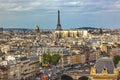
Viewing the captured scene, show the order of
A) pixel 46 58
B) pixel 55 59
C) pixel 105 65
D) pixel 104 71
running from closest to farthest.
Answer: pixel 104 71 < pixel 105 65 < pixel 46 58 < pixel 55 59

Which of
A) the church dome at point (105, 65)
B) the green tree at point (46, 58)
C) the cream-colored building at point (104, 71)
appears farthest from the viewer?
the green tree at point (46, 58)

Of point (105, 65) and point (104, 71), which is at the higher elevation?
→ point (105, 65)

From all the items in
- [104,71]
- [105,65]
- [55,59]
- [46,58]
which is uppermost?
[105,65]

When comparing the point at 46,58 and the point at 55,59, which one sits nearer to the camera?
the point at 46,58

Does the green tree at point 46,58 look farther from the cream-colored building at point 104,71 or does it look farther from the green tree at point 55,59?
the cream-colored building at point 104,71

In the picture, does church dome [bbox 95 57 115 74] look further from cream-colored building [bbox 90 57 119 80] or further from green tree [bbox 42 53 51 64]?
green tree [bbox 42 53 51 64]

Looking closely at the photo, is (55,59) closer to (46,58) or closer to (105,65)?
(46,58)

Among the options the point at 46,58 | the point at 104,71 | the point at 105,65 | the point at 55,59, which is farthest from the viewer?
the point at 55,59

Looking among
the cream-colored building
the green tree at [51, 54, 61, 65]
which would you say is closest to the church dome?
the cream-colored building

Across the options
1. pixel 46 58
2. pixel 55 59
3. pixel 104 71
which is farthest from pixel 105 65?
pixel 55 59

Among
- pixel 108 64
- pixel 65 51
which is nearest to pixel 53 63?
pixel 65 51

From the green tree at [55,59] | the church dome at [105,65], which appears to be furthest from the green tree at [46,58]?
the church dome at [105,65]

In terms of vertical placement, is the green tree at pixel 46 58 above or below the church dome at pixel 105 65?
below

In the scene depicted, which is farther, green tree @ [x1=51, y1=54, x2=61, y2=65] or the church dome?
green tree @ [x1=51, y1=54, x2=61, y2=65]
